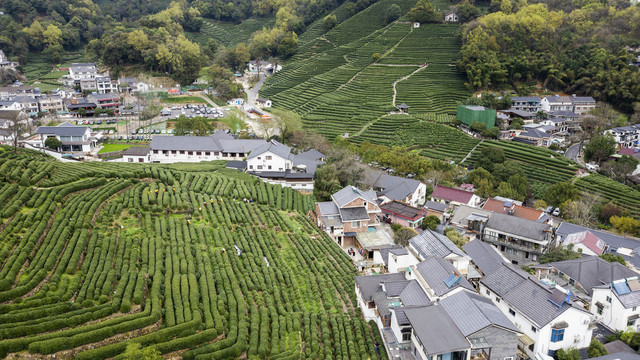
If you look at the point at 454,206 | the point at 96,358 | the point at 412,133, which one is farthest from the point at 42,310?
the point at 412,133

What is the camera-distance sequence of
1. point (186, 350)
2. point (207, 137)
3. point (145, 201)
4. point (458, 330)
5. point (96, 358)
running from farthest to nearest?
point (207, 137), point (145, 201), point (458, 330), point (186, 350), point (96, 358)

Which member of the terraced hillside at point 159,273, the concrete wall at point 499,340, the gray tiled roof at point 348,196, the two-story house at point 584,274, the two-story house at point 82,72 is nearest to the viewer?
the terraced hillside at point 159,273

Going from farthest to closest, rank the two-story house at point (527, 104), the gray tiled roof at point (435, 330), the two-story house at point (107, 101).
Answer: the two-story house at point (107, 101), the two-story house at point (527, 104), the gray tiled roof at point (435, 330)

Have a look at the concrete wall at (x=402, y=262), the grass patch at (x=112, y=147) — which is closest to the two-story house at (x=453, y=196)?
the concrete wall at (x=402, y=262)

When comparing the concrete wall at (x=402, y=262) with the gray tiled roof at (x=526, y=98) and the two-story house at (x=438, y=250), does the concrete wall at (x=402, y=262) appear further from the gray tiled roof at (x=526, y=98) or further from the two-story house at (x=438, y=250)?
the gray tiled roof at (x=526, y=98)

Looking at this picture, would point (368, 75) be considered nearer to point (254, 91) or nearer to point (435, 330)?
point (254, 91)

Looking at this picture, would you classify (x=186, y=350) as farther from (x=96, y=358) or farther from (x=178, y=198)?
(x=178, y=198)
